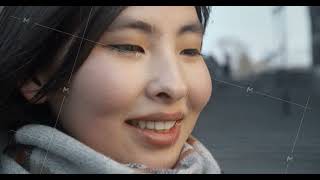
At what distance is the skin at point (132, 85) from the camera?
3.27 feet

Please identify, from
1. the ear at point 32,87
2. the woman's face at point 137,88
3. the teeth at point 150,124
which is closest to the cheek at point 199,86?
the woman's face at point 137,88

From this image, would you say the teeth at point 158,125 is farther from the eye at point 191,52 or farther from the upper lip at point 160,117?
the eye at point 191,52

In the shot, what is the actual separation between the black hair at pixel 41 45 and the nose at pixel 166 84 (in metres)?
0.15

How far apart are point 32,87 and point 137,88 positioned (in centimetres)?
26

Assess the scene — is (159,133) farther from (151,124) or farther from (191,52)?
(191,52)

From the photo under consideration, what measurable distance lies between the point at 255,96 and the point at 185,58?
22cm

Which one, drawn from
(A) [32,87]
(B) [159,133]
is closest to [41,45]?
(A) [32,87]

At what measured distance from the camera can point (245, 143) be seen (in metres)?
1.19

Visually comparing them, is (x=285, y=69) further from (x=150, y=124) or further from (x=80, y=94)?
(x=80, y=94)

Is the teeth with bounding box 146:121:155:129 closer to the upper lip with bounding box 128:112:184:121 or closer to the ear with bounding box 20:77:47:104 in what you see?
the upper lip with bounding box 128:112:184:121

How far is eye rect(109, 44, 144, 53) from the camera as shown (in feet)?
3.33

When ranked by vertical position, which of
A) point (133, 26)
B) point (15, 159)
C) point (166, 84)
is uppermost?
point (133, 26)

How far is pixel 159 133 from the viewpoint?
104cm

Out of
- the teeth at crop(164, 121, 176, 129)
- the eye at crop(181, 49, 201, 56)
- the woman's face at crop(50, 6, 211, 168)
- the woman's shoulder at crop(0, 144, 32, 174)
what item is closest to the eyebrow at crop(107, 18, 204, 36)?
the woman's face at crop(50, 6, 211, 168)
